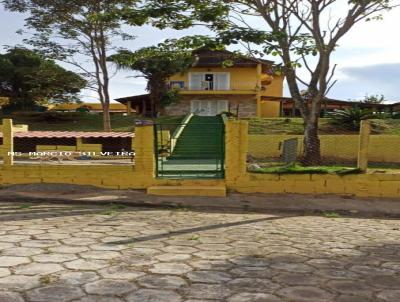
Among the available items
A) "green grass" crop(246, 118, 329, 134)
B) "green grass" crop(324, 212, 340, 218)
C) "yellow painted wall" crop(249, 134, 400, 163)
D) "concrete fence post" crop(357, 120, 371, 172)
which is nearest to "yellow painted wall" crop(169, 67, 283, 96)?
"green grass" crop(246, 118, 329, 134)

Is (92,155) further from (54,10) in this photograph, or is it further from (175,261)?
(54,10)

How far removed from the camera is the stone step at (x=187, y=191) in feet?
30.9

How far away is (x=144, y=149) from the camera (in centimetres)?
956

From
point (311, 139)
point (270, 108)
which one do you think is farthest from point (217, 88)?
point (311, 139)

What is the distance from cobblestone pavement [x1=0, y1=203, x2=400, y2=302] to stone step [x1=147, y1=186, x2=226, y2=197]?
81.5 inches

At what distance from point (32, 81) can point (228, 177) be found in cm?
2375

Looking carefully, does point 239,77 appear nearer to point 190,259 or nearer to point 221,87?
point 221,87

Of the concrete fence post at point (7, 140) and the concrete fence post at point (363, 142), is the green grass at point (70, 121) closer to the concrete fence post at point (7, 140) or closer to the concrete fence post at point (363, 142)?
the concrete fence post at point (7, 140)

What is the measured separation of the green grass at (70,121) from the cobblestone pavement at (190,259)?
72.5 feet

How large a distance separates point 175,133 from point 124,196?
10.4 metres

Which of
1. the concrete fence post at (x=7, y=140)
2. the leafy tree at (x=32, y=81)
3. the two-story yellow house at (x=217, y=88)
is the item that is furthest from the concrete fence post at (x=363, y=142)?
the two-story yellow house at (x=217, y=88)

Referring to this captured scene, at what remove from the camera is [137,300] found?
3467mm

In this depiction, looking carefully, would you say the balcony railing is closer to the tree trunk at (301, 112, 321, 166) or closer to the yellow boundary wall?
the tree trunk at (301, 112, 321, 166)

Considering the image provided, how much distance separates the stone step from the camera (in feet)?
30.9
